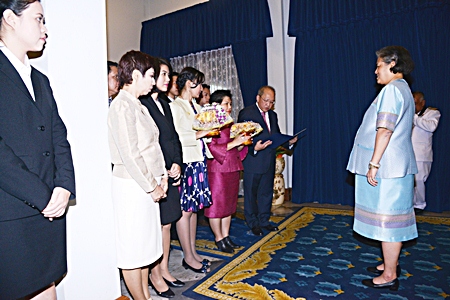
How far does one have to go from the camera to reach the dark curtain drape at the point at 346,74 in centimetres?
417

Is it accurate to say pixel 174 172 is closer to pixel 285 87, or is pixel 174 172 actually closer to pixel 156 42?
pixel 285 87

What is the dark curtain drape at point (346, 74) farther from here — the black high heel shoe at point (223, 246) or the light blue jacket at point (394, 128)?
the light blue jacket at point (394, 128)

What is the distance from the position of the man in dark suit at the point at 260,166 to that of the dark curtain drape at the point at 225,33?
1710 millimetres

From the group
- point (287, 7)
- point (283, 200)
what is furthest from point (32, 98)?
point (287, 7)

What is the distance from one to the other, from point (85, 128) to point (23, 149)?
569 mm

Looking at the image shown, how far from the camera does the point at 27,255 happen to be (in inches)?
49.4

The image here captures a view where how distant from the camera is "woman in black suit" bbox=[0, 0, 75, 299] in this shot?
121cm

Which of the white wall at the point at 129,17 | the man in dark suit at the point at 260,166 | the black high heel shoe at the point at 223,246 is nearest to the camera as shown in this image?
the black high heel shoe at the point at 223,246

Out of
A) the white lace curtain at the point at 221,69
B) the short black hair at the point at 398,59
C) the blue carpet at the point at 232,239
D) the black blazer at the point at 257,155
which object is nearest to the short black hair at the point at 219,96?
the black blazer at the point at 257,155

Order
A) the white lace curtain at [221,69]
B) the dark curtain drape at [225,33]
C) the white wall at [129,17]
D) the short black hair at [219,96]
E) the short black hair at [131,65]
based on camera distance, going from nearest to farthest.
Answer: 1. the short black hair at [131,65]
2. the short black hair at [219,96]
3. the dark curtain drape at [225,33]
4. the white lace curtain at [221,69]
5. the white wall at [129,17]

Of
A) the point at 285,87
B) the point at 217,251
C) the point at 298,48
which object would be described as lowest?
the point at 217,251

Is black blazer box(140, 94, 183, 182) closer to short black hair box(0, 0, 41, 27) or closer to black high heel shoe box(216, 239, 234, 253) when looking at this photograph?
short black hair box(0, 0, 41, 27)

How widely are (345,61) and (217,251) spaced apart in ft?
10.5

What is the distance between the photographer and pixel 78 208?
5.84 feet
